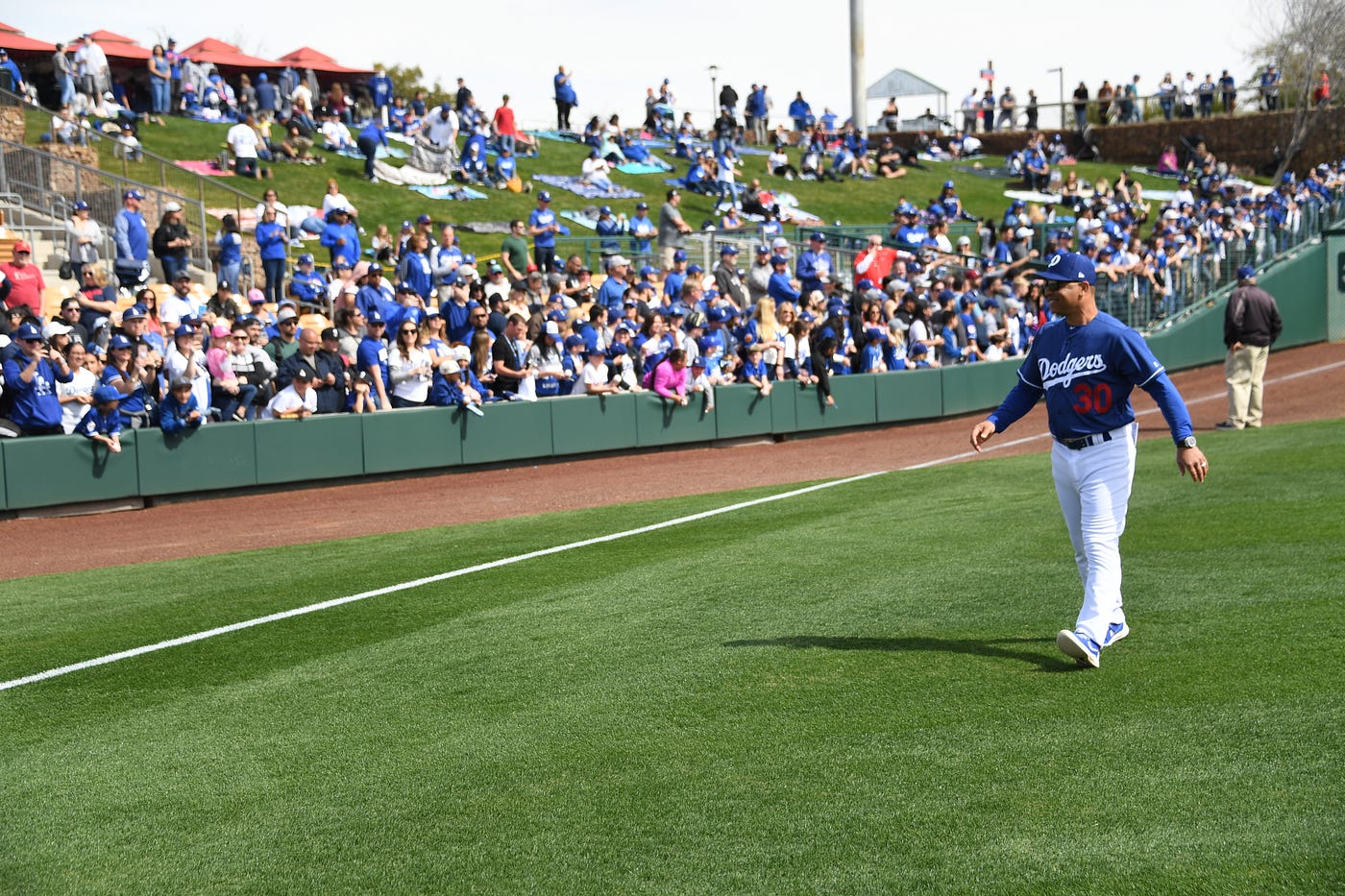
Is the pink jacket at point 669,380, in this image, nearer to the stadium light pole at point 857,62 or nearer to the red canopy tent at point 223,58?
the red canopy tent at point 223,58

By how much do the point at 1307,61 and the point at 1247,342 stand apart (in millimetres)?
35903

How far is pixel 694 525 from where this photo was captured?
41.3 feet

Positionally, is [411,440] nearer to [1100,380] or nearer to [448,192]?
[1100,380]

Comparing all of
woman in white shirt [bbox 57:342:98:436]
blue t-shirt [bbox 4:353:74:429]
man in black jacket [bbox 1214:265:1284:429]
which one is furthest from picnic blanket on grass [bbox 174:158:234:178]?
man in black jacket [bbox 1214:265:1284:429]

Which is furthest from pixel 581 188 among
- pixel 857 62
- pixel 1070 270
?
pixel 1070 270

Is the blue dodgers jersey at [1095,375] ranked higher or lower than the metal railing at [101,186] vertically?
lower

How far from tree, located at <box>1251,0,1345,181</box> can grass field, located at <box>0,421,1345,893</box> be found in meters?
42.3

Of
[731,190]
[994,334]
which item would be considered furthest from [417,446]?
[731,190]

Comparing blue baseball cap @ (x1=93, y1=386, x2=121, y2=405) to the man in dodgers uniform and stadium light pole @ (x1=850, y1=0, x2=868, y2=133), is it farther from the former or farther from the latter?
stadium light pole @ (x1=850, y1=0, x2=868, y2=133)

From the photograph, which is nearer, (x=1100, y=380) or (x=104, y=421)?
(x=1100, y=380)

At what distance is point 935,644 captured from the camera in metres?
7.38

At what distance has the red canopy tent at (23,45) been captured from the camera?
31.0m

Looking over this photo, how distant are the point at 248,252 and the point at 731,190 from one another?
16.4 metres

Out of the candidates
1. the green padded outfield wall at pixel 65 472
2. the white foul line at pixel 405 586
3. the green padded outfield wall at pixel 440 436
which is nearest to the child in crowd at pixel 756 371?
the green padded outfield wall at pixel 440 436
